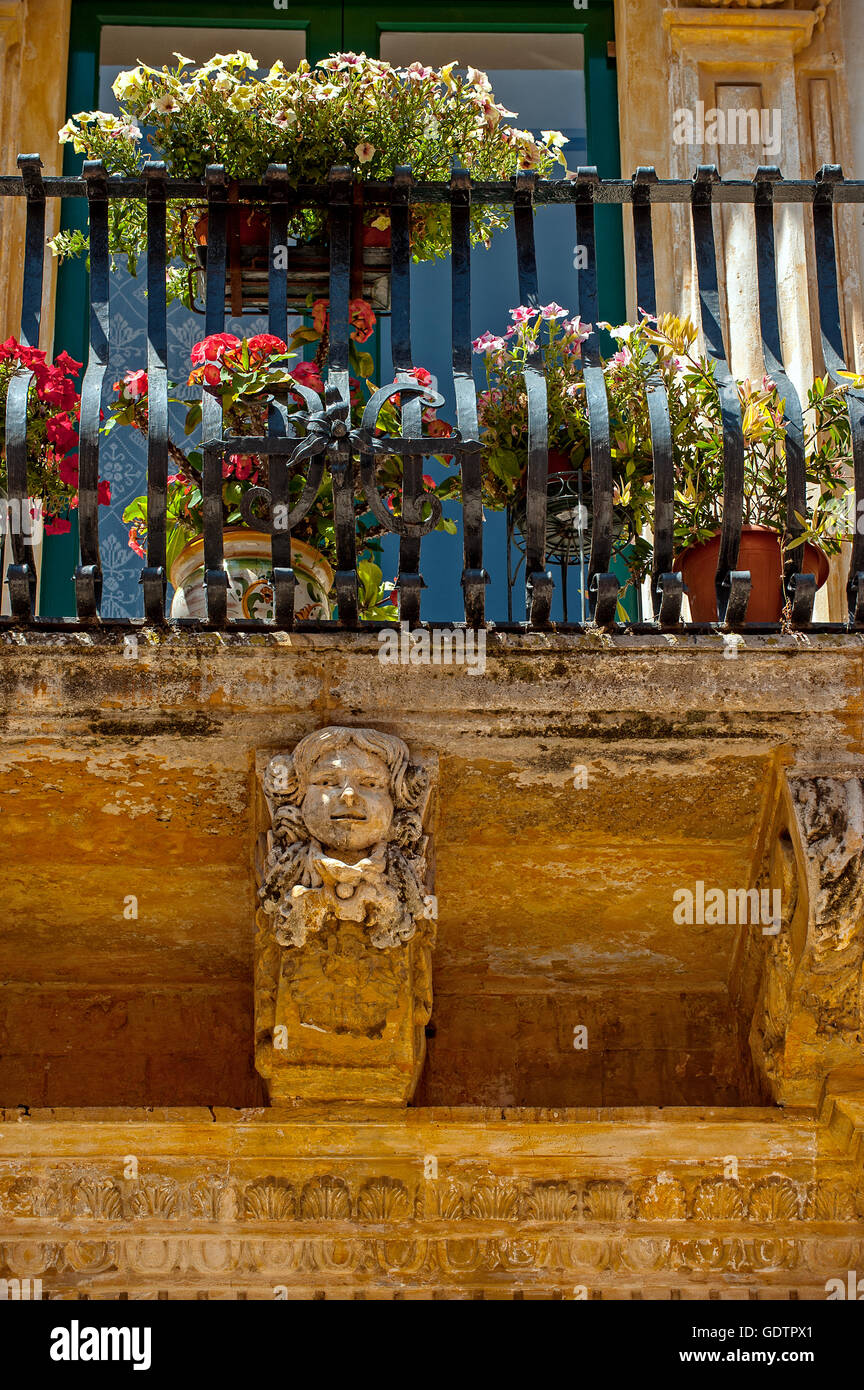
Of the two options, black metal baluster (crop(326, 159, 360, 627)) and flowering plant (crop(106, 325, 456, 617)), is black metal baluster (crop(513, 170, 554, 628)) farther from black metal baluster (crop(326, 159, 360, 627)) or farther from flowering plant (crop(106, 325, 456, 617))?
black metal baluster (crop(326, 159, 360, 627))

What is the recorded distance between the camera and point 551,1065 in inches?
185

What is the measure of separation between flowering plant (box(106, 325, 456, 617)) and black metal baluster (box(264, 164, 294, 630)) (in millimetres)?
64

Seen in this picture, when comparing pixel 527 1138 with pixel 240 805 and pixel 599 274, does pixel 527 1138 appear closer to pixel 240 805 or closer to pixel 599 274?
pixel 240 805

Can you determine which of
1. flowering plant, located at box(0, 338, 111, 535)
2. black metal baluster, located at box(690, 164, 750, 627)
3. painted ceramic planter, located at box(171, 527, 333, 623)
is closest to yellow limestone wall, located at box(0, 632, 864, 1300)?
black metal baluster, located at box(690, 164, 750, 627)

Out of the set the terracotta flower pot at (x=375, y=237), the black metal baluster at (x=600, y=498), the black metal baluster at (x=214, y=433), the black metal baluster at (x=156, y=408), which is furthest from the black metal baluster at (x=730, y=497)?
the black metal baluster at (x=156, y=408)

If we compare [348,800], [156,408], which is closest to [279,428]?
[156,408]

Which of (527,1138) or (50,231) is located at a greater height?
(50,231)

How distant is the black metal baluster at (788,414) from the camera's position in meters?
4.20

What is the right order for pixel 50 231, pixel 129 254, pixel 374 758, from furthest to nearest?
1. pixel 50 231
2. pixel 129 254
3. pixel 374 758

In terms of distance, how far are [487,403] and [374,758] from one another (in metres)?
0.96

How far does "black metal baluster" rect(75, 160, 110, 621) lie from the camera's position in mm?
4121

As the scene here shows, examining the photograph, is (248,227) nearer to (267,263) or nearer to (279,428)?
(267,263)

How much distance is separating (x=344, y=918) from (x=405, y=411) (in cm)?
103
